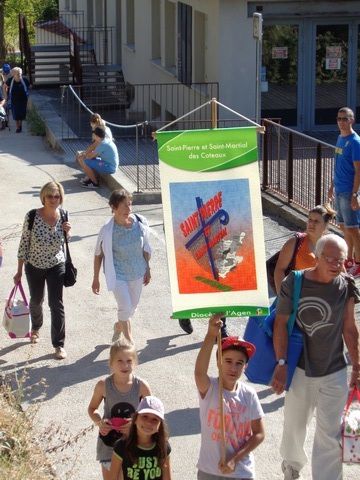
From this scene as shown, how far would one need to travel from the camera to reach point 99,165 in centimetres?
1702

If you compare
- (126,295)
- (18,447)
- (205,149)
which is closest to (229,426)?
(205,149)

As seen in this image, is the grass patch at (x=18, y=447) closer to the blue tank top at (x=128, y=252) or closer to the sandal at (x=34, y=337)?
the blue tank top at (x=128, y=252)

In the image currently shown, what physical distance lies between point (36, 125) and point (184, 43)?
12.5ft

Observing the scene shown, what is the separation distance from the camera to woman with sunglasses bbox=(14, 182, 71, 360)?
9336mm

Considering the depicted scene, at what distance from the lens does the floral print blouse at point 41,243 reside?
938 centimetres

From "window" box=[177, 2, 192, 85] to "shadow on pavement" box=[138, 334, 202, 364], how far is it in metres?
12.3

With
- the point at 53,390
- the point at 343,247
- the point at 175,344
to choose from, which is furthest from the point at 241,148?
the point at 175,344

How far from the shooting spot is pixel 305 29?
20.4 metres

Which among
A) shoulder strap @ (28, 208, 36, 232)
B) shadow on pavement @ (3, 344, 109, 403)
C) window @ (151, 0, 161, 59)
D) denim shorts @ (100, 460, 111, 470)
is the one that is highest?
window @ (151, 0, 161, 59)

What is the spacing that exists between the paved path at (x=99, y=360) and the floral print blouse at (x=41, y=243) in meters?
0.87

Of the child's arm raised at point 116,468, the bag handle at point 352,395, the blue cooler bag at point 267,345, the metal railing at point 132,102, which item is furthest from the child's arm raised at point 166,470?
the metal railing at point 132,102

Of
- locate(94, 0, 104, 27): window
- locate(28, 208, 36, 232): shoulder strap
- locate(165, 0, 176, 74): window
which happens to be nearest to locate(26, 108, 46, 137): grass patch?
locate(165, 0, 176, 74): window

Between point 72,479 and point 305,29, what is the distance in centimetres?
1478

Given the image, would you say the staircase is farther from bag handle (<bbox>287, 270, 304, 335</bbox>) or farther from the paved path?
bag handle (<bbox>287, 270, 304, 335</bbox>)
